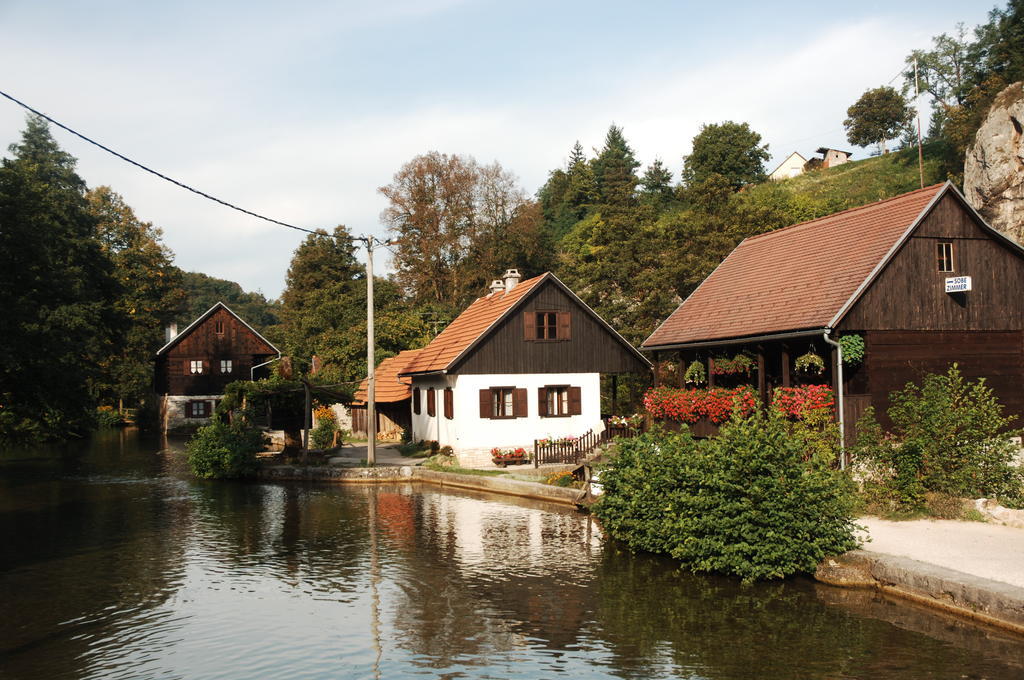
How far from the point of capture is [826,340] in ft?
65.8

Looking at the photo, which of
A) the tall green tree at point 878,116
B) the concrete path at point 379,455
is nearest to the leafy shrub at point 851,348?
the concrete path at point 379,455

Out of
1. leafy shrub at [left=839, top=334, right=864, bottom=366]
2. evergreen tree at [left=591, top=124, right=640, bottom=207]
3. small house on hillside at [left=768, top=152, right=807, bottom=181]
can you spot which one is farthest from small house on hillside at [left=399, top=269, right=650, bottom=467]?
small house on hillside at [left=768, top=152, right=807, bottom=181]

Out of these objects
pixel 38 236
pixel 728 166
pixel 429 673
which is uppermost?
pixel 728 166

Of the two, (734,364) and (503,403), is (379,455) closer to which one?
(503,403)

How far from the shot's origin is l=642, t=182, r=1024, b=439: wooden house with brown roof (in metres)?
20.9

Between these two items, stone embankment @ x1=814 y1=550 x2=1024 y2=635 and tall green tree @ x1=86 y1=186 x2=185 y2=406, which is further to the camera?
tall green tree @ x1=86 y1=186 x2=185 y2=406

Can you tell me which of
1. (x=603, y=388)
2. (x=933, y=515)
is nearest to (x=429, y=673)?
(x=933, y=515)

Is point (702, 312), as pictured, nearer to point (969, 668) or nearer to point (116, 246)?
point (969, 668)

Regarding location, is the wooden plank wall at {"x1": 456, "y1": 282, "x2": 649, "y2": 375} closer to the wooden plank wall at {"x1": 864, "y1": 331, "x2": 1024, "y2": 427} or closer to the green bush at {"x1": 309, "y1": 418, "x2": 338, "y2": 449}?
the green bush at {"x1": 309, "y1": 418, "x2": 338, "y2": 449}

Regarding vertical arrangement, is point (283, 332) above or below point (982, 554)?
above

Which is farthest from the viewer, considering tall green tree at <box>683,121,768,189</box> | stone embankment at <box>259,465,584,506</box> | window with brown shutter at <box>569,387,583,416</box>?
tall green tree at <box>683,121,768,189</box>

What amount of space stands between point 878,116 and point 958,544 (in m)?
84.8

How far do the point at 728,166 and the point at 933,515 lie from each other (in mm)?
73467

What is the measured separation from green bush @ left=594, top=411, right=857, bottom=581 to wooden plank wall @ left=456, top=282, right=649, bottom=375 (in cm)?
1650
